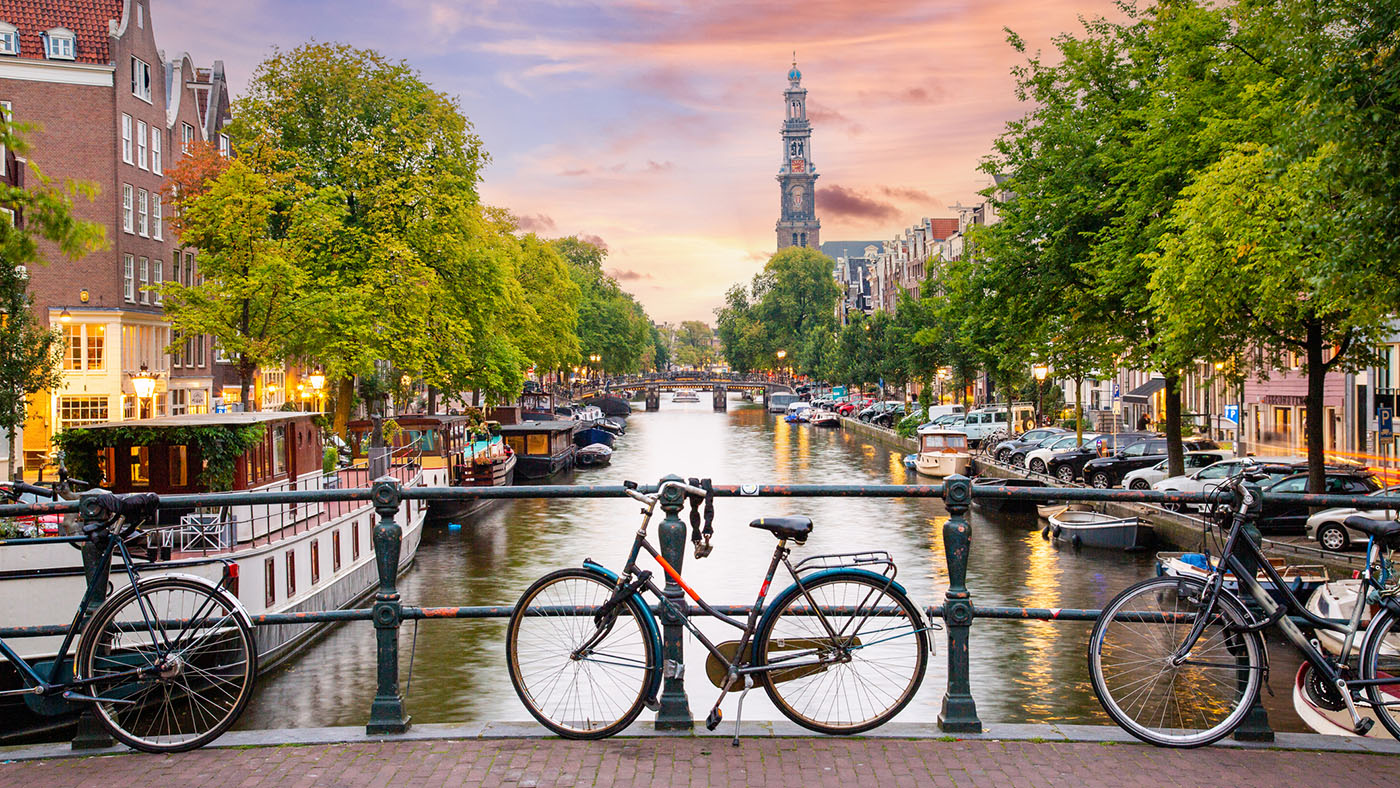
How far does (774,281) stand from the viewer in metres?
156

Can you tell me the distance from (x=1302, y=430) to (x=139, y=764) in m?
49.0

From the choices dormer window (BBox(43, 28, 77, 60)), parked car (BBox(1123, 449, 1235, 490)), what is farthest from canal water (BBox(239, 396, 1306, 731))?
dormer window (BBox(43, 28, 77, 60))

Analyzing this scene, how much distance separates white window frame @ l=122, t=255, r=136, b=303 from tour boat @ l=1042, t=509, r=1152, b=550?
126 feet

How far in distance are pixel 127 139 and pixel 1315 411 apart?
4594cm

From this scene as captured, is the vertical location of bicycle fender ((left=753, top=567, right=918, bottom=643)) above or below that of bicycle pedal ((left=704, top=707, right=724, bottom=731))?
above

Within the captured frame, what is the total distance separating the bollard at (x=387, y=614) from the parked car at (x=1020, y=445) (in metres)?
43.9

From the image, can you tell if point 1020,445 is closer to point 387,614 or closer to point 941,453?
point 941,453

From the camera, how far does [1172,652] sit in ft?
20.0

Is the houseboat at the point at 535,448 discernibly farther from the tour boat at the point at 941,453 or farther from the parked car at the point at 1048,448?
the parked car at the point at 1048,448

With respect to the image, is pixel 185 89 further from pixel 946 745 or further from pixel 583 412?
pixel 946 745

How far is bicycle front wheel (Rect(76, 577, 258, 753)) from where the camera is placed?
19.7ft

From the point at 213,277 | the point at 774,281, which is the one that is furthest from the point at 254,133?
the point at 774,281

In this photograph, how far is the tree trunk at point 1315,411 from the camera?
2487 centimetres

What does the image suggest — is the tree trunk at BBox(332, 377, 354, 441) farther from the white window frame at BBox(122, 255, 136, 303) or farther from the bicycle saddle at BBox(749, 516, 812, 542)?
the bicycle saddle at BBox(749, 516, 812, 542)
